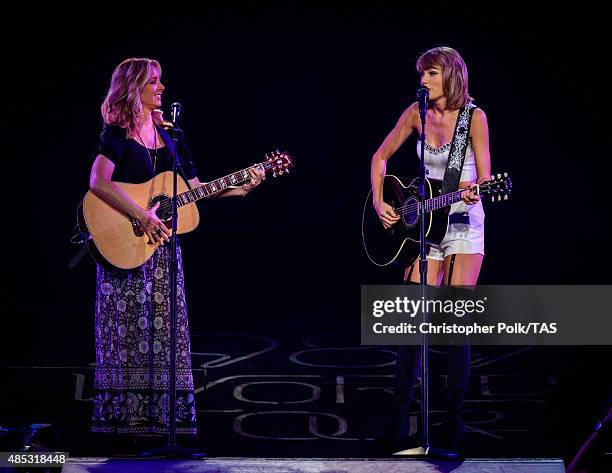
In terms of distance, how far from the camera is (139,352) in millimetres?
4465

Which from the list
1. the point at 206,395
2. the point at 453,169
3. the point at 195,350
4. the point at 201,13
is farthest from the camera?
the point at 201,13

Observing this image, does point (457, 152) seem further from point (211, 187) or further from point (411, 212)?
point (211, 187)

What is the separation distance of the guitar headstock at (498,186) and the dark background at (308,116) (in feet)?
10.8

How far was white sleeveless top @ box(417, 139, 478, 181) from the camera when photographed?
4.32 meters

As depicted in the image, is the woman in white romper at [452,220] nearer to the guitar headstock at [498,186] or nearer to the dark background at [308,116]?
the guitar headstock at [498,186]

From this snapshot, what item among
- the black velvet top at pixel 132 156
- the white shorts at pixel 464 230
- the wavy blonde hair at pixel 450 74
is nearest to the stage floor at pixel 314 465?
the white shorts at pixel 464 230

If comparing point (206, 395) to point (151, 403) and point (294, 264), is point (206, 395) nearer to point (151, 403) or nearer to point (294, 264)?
point (151, 403)

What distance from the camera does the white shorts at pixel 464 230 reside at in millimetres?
4305

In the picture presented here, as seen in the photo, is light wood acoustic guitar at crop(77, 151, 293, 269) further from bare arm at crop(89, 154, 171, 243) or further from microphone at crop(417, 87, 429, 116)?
microphone at crop(417, 87, 429, 116)

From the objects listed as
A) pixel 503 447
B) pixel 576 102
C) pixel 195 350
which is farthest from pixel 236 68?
pixel 503 447

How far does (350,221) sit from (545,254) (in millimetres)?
1783

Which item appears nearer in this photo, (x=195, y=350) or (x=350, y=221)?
(x=195, y=350)

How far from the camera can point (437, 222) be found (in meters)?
4.36

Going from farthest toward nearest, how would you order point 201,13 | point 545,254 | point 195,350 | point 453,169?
point 545,254 → point 201,13 → point 195,350 → point 453,169
